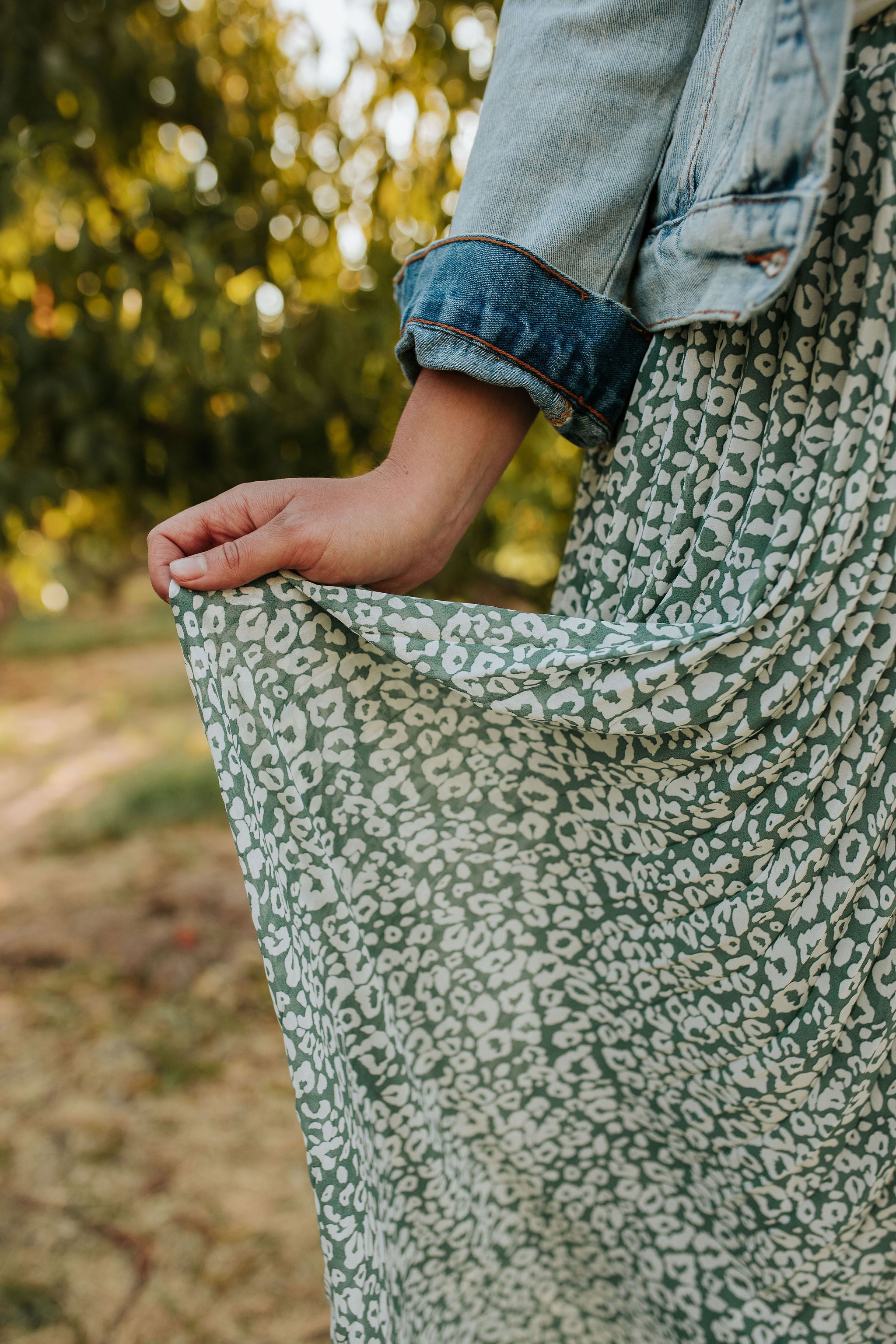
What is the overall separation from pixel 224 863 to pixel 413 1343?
6.54 feet

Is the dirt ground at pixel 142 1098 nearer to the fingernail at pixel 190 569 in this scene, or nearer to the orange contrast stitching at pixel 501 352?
the fingernail at pixel 190 569

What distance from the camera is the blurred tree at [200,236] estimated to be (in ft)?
4.62

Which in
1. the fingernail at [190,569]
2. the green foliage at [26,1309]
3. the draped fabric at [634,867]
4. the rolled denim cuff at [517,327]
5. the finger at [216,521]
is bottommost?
the green foliage at [26,1309]

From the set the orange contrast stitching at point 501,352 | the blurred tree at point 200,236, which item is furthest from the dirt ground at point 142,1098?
the orange contrast stitching at point 501,352

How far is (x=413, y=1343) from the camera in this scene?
76cm

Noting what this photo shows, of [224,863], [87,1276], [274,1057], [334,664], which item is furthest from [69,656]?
[334,664]

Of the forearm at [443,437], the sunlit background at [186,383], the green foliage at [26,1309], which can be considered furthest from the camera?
the sunlit background at [186,383]

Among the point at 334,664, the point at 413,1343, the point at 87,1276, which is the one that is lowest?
the point at 87,1276

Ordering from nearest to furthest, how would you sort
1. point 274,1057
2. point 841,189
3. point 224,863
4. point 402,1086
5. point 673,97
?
point 841,189 < point 673,97 < point 402,1086 < point 274,1057 < point 224,863

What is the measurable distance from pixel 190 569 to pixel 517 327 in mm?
297

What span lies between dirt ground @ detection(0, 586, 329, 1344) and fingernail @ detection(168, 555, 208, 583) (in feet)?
3.82

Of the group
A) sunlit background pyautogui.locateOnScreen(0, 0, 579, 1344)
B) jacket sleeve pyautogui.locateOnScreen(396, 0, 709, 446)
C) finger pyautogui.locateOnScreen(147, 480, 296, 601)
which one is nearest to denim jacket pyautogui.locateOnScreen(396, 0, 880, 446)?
jacket sleeve pyautogui.locateOnScreen(396, 0, 709, 446)

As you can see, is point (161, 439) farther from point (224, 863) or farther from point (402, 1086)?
point (224, 863)

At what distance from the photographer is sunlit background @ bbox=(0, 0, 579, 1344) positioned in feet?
4.46
